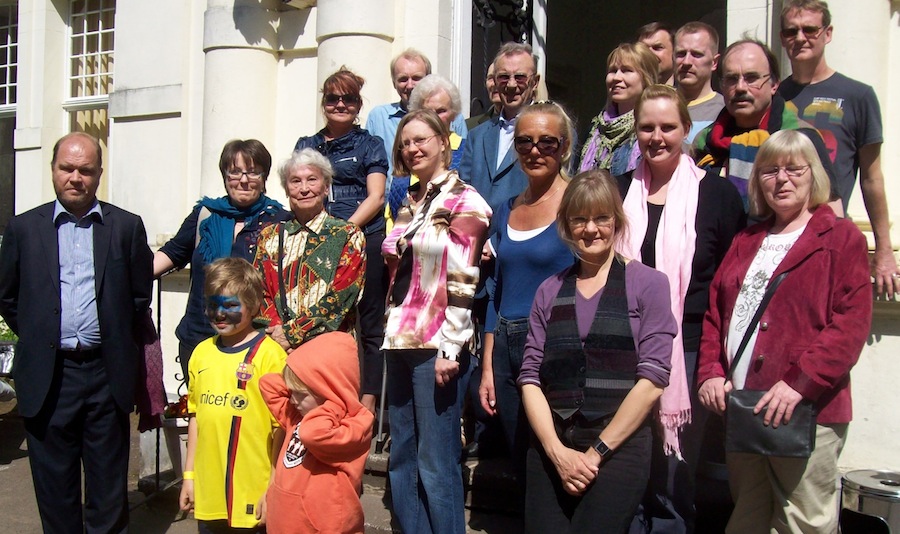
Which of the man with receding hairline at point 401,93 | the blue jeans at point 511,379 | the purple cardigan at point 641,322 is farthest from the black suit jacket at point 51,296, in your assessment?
the purple cardigan at point 641,322

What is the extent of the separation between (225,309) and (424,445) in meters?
1.02

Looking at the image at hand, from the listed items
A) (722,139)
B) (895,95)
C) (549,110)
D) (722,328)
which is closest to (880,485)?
(722,328)

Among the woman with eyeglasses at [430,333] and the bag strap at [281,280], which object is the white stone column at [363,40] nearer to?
the bag strap at [281,280]

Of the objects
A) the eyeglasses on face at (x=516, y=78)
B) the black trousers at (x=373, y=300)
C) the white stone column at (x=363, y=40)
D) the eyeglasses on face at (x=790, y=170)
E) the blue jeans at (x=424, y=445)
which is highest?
the white stone column at (x=363, y=40)

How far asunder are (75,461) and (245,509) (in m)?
1.09

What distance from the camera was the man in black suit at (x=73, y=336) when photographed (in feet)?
12.9

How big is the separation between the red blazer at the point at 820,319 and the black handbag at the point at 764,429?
0.06 metres

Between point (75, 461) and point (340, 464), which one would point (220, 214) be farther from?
point (340, 464)

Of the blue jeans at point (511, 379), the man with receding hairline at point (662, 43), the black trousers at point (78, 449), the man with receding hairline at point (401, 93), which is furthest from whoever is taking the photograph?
the man with receding hairline at point (401, 93)

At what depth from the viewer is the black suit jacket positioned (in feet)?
12.8

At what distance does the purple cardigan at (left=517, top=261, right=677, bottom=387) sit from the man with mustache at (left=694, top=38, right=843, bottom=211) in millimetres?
830

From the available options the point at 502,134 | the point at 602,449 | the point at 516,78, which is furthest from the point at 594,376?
the point at 516,78

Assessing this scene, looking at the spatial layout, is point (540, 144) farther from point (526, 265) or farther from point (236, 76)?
point (236, 76)

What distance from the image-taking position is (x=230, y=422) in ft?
11.7
